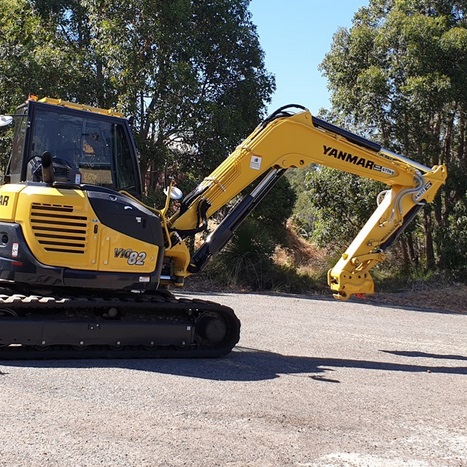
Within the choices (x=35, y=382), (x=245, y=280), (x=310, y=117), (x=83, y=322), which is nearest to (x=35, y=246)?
(x=83, y=322)

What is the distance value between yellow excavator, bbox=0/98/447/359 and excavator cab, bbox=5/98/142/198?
12 millimetres

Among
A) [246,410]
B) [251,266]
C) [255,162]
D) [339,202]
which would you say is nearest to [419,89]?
[339,202]

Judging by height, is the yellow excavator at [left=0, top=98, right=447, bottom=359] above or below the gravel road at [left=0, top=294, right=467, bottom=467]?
above

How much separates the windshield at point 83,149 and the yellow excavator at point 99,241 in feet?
0.04

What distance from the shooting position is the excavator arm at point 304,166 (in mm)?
9047

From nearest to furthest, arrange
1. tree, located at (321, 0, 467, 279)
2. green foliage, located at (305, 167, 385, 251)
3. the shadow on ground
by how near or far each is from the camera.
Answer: the shadow on ground
tree, located at (321, 0, 467, 279)
green foliage, located at (305, 167, 385, 251)

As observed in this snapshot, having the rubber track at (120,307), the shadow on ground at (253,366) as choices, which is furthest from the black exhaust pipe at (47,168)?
the shadow on ground at (253,366)

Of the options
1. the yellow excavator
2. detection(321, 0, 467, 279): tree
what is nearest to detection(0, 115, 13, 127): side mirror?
the yellow excavator

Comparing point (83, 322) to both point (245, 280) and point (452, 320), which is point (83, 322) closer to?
point (452, 320)

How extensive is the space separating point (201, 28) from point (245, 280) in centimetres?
706

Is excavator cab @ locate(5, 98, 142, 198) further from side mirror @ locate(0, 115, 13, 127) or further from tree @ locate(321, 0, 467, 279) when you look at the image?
tree @ locate(321, 0, 467, 279)

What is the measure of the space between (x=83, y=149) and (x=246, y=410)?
12.1ft

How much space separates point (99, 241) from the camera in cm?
771

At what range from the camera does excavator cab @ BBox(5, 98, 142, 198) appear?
7992mm
